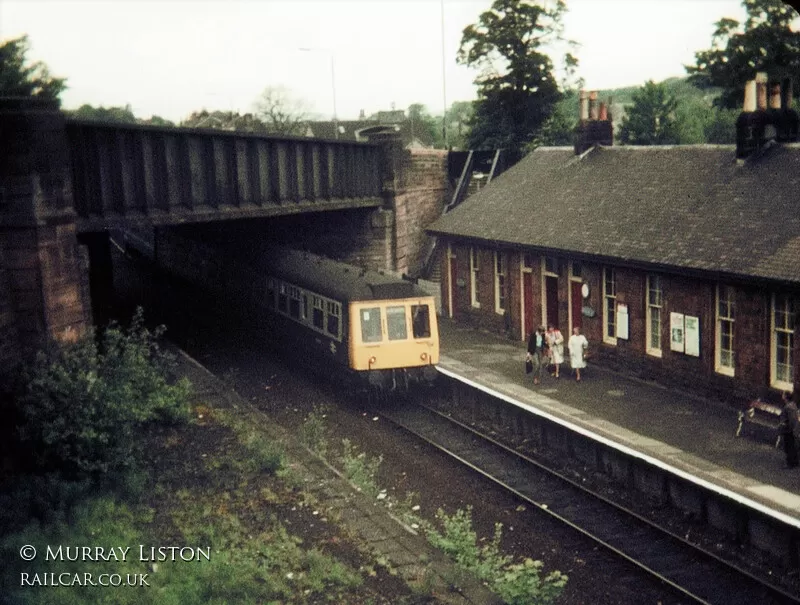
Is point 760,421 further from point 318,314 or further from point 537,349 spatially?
point 318,314

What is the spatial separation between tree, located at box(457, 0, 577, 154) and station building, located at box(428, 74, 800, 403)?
44.0ft

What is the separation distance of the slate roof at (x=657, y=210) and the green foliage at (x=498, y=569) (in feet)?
25.3

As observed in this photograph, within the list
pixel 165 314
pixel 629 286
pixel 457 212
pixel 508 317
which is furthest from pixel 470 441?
pixel 165 314

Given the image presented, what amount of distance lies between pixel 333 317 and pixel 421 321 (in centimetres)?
205

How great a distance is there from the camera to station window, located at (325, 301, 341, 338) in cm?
2062

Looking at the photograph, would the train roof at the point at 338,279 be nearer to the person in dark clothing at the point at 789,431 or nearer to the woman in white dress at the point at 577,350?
the woman in white dress at the point at 577,350

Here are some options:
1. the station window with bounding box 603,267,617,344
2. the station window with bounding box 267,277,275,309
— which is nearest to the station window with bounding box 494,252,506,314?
the station window with bounding box 603,267,617,344

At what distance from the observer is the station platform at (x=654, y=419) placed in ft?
45.3

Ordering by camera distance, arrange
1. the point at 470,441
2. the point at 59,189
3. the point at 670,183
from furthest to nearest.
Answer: the point at 670,183 → the point at 470,441 → the point at 59,189

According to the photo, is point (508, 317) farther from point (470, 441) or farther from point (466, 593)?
point (466, 593)

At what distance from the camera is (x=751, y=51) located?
1663 inches

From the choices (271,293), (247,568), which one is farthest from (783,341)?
(271,293)

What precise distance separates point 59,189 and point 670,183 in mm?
14188

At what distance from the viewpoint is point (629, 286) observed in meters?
20.8
